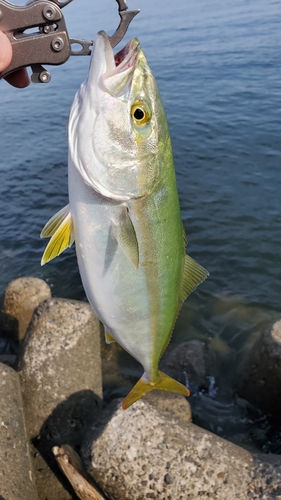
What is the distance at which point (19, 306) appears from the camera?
7.41 meters

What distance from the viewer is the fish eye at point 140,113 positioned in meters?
2.27

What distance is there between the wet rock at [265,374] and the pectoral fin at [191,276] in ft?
10.3

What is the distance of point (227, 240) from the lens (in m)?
9.83

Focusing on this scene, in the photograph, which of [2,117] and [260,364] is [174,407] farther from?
[2,117]

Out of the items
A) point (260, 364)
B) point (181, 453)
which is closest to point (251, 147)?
point (260, 364)

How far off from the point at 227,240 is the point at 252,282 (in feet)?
4.68

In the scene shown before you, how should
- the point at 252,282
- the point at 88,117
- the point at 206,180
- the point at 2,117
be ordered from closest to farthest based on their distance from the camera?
the point at 88,117 < the point at 252,282 < the point at 206,180 < the point at 2,117

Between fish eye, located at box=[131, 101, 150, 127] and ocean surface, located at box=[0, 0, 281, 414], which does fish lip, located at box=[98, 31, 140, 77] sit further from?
ocean surface, located at box=[0, 0, 281, 414]

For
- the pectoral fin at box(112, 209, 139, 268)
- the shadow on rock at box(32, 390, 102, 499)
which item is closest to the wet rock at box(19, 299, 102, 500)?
the shadow on rock at box(32, 390, 102, 499)

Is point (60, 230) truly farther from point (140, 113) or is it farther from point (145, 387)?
point (145, 387)

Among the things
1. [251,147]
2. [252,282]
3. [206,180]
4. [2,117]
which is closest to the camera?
[252,282]

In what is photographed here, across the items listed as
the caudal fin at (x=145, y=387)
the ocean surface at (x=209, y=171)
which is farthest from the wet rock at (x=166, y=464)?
the ocean surface at (x=209, y=171)

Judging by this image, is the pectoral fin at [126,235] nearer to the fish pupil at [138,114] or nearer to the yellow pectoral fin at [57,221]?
the yellow pectoral fin at [57,221]

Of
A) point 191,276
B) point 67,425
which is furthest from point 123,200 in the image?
point 67,425
